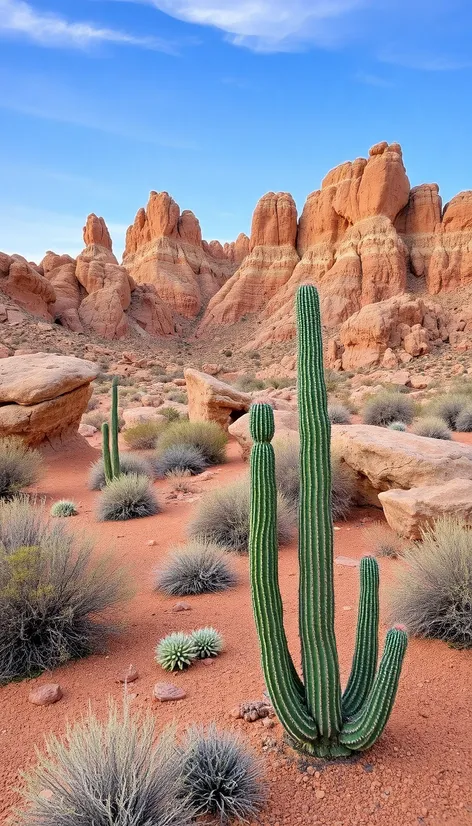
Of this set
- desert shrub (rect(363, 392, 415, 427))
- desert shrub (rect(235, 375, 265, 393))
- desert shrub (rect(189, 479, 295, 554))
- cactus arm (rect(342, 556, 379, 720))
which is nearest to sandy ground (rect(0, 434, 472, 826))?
cactus arm (rect(342, 556, 379, 720))

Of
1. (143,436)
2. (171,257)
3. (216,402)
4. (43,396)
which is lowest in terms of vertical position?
(143,436)

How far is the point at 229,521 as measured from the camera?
6.89 meters

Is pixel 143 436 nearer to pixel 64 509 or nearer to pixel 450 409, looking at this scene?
pixel 64 509

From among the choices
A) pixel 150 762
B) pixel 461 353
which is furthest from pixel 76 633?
pixel 461 353

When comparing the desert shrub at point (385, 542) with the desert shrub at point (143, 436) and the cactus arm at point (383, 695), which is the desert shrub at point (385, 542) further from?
the desert shrub at point (143, 436)

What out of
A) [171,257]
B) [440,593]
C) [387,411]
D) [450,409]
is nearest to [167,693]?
[440,593]

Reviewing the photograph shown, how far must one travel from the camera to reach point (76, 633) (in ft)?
13.3

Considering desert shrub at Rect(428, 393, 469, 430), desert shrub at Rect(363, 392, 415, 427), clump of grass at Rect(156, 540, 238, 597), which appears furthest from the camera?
desert shrub at Rect(363, 392, 415, 427)

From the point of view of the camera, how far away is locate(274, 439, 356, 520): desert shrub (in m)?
7.65

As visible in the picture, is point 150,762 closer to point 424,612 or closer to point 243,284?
point 424,612

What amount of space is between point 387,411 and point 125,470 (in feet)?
29.5

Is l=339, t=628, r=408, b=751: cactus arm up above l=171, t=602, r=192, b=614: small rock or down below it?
above

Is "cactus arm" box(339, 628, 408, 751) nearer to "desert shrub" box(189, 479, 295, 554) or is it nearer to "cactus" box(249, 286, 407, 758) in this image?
"cactus" box(249, 286, 407, 758)

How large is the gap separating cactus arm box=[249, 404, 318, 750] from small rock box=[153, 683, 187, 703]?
1.04 metres
